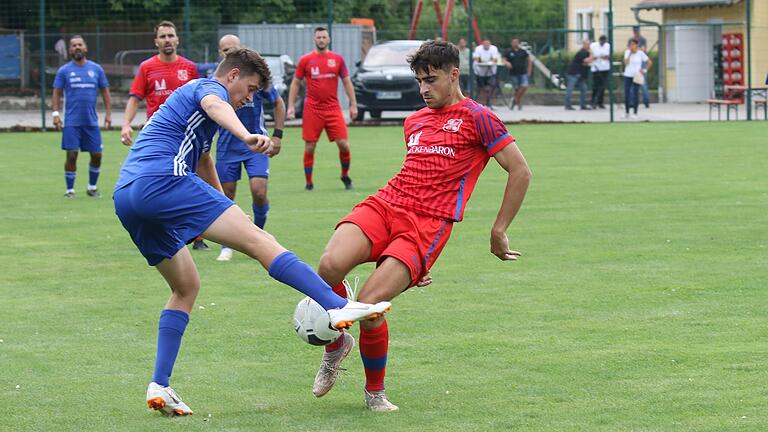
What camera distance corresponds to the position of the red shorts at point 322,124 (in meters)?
18.3

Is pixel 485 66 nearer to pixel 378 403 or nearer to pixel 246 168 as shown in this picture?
pixel 246 168

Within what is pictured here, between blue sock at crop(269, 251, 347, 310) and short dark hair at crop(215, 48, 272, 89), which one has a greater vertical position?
short dark hair at crop(215, 48, 272, 89)

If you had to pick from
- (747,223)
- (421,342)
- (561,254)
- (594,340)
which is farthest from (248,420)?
(747,223)

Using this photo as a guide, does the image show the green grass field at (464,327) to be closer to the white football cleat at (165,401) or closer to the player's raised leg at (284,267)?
the white football cleat at (165,401)

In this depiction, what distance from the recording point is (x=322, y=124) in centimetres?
1842

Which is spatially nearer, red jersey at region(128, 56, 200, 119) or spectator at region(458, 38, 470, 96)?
red jersey at region(128, 56, 200, 119)

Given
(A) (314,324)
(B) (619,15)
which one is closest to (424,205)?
(A) (314,324)

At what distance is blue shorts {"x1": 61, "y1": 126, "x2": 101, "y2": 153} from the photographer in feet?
58.9

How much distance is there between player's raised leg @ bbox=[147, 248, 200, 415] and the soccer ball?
0.66 m

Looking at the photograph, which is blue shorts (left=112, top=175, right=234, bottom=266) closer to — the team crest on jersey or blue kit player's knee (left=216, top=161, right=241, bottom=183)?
the team crest on jersey

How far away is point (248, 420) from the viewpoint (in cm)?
639

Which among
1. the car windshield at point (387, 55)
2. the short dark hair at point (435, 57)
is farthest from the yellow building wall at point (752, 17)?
the short dark hair at point (435, 57)

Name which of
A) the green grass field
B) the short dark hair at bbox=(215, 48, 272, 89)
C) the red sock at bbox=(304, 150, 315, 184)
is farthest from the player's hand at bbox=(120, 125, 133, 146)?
the short dark hair at bbox=(215, 48, 272, 89)

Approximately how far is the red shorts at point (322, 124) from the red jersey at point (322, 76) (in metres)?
0.10
